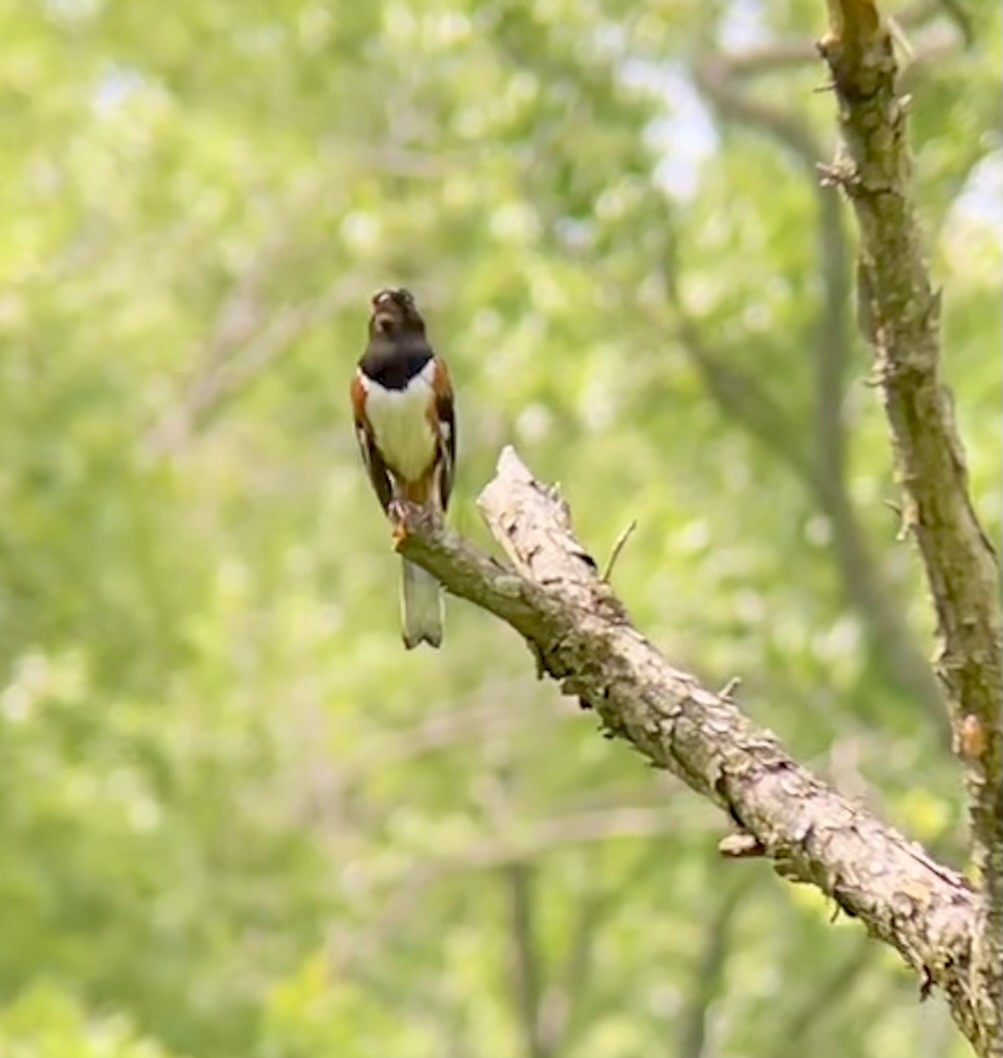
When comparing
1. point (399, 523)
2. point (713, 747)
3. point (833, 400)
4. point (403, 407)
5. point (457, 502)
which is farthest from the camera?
point (833, 400)

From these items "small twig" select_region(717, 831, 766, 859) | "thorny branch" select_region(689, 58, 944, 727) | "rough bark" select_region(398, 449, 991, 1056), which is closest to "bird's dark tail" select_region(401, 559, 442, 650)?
"rough bark" select_region(398, 449, 991, 1056)

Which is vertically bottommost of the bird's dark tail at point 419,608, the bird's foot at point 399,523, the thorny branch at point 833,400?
the bird's foot at point 399,523

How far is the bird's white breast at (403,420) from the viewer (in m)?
3.72

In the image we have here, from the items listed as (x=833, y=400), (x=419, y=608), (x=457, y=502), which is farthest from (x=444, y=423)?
(x=833, y=400)

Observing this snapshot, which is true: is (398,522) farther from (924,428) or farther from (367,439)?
(367,439)

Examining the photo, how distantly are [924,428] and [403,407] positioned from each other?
1571 mm

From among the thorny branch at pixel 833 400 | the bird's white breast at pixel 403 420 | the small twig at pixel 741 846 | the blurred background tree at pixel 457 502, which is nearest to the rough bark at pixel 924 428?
the small twig at pixel 741 846

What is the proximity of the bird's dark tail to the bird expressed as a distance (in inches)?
1.0

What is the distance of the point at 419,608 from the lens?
11.7 feet

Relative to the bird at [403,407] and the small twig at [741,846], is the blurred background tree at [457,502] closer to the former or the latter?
the bird at [403,407]

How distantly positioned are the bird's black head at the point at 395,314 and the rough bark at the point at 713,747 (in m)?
0.67

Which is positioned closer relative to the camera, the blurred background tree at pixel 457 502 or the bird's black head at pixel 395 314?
the bird's black head at pixel 395 314

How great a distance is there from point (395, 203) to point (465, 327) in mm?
1117

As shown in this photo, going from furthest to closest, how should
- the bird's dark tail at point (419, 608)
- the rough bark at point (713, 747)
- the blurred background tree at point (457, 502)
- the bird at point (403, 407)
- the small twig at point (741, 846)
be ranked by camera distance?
the blurred background tree at point (457, 502) → the bird at point (403, 407) → the bird's dark tail at point (419, 608) → the small twig at point (741, 846) → the rough bark at point (713, 747)
